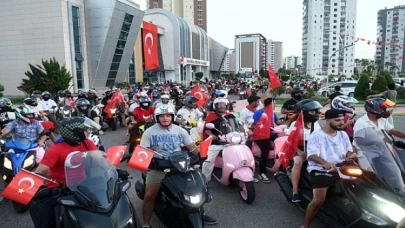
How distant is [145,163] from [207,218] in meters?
1.53

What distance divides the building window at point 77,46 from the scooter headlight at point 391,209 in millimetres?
35756

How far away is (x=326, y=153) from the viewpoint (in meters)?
3.75

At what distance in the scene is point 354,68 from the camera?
96.1 metres

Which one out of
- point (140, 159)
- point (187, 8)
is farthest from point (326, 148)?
point (187, 8)

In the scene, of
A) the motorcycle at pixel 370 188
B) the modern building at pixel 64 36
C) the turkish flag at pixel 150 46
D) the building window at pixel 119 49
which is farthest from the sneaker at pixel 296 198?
the turkish flag at pixel 150 46

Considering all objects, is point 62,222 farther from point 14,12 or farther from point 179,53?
point 179,53

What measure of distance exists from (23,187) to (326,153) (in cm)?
324

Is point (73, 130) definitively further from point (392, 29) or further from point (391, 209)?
point (392, 29)

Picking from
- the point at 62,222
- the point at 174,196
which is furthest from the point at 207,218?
the point at 62,222

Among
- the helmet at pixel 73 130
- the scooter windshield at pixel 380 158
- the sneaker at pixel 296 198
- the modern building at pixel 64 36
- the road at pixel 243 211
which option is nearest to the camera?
the scooter windshield at pixel 380 158

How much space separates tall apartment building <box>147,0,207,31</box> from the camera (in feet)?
329

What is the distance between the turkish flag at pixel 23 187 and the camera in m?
2.61

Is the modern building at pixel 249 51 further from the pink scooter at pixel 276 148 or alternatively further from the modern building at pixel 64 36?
the pink scooter at pixel 276 148

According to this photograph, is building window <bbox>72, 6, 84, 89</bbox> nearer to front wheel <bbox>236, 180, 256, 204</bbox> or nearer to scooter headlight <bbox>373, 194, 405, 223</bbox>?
front wheel <bbox>236, 180, 256, 204</bbox>
